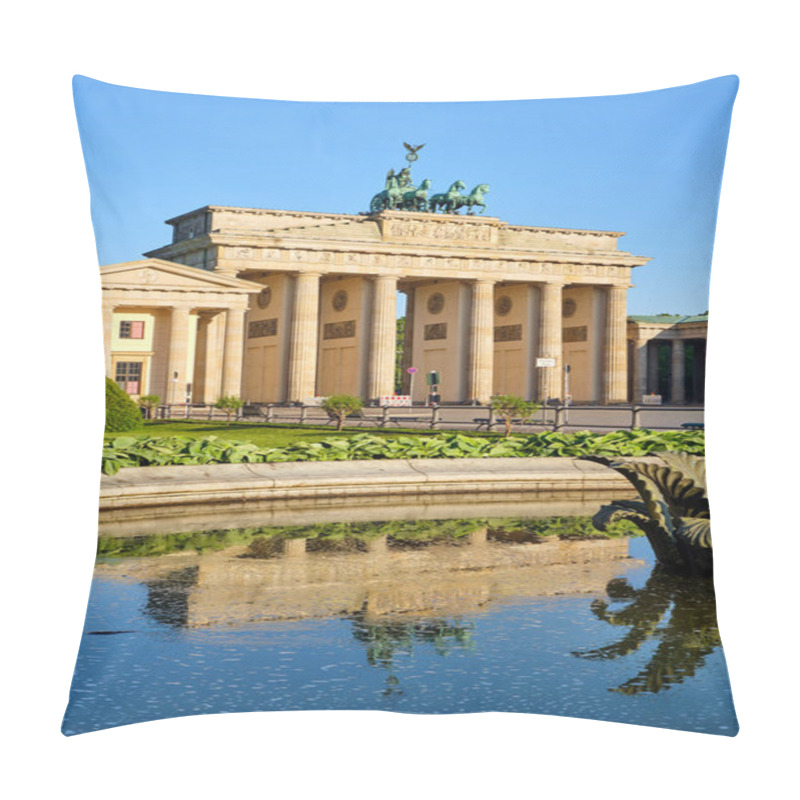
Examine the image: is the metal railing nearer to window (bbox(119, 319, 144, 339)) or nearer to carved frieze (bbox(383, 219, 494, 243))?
window (bbox(119, 319, 144, 339))

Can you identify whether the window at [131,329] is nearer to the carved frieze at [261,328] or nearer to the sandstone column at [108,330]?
the sandstone column at [108,330]

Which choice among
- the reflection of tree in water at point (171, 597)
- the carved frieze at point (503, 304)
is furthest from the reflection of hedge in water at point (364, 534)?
→ the carved frieze at point (503, 304)

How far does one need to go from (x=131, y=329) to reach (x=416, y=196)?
2.43 metres

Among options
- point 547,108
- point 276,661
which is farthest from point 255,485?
point 547,108

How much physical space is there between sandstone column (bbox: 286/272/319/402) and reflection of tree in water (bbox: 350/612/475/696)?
6.85ft

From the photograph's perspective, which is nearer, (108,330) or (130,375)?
(108,330)

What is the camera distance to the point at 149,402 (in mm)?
7742

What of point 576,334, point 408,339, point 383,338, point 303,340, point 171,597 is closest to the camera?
point 171,597

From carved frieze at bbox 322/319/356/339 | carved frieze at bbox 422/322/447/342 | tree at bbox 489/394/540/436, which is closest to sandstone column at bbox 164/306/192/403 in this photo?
tree at bbox 489/394/540/436

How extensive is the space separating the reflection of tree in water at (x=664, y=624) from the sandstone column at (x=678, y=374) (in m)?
1.26

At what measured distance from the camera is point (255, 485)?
8.13 meters

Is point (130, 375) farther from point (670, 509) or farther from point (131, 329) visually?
point (670, 509)

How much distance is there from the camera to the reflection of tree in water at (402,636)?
6836mm

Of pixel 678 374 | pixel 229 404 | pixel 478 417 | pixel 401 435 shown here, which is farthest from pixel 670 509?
pixel 229 404
